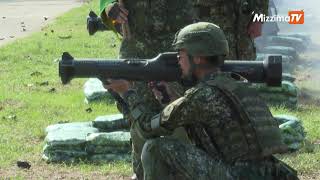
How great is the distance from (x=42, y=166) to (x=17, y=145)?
0.65 metres

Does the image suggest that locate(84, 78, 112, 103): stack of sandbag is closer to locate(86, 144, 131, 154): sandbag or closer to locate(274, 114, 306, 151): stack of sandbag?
locate(86, 144, 131, 154): sandbag

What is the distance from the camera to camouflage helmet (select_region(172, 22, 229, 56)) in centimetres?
358

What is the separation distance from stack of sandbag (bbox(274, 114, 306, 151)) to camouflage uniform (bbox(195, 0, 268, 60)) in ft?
4.04

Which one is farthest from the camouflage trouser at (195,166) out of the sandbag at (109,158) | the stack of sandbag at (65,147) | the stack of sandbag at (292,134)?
the stack of sandbag at (292,134)

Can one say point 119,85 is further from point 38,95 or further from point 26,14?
point 26,14

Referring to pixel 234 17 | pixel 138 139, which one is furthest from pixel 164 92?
pixel 234 17

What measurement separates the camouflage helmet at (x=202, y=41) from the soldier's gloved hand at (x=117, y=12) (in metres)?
0.76

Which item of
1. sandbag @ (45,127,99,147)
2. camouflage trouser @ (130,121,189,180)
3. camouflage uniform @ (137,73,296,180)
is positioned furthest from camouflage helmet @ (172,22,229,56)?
sandbag @ (45,127,99,147)

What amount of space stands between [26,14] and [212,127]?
1513 centimetres

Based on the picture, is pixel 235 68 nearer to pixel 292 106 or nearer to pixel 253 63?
pixel 253 63

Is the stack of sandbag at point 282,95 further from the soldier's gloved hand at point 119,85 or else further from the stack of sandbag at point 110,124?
the soldier's gloved hand at point 119,85

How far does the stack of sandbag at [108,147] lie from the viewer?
5.59 meters

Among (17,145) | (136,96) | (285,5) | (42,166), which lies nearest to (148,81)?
(136,96)

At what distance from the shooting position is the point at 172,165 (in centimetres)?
Answer: 369
